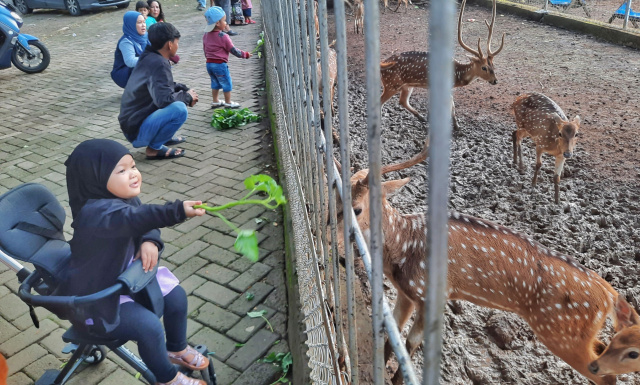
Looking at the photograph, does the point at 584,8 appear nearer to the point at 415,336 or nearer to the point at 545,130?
the point at 545,130

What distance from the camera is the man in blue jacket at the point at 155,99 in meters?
5.14

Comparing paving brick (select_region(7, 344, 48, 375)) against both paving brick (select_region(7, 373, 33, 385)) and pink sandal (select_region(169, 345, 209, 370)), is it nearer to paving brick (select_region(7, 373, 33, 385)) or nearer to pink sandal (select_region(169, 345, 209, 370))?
paving brick (select_region(7, 373, 33, 385))

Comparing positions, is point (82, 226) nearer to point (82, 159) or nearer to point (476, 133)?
point (82, 159)

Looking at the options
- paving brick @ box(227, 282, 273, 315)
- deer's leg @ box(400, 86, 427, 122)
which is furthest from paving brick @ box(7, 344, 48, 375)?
deer's leg @ box(400, 86, 427, 122)

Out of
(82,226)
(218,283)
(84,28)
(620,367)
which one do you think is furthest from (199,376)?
(84,28)

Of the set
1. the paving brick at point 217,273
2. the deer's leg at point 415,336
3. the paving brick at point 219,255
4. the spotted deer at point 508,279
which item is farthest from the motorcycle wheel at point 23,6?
the deer's leg at point 415,336

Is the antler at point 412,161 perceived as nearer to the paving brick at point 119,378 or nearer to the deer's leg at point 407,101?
the paving brick at point 119,378

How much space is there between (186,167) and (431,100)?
17.1ft

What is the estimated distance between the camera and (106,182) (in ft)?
7.01

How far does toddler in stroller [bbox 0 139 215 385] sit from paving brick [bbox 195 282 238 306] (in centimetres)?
95

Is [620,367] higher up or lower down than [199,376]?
higher up

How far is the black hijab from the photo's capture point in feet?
6.98

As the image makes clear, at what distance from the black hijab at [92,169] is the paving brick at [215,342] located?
1247mm

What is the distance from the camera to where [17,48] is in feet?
31.3
